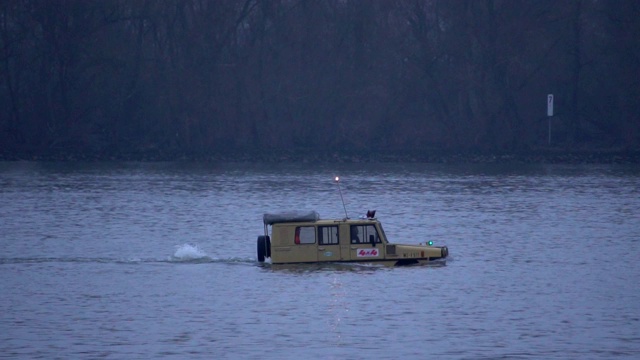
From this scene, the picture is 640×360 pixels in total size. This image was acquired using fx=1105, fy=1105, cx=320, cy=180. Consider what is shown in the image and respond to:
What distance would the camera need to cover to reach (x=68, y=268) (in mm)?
28109

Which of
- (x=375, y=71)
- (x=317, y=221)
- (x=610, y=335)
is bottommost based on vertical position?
(x=610, y=335)

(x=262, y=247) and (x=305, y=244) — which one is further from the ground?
(x=305, y=244)

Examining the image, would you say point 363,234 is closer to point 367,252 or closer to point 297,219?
point 367,252

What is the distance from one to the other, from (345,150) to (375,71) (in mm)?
5330

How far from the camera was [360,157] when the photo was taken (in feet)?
224

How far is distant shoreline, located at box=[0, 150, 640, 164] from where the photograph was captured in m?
65.0

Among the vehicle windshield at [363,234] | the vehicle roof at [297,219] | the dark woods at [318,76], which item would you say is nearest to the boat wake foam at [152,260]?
the vehicle roof at [297,219]

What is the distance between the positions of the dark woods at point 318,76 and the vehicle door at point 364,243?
42.1 metres

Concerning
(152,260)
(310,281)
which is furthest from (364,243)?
(152,260)

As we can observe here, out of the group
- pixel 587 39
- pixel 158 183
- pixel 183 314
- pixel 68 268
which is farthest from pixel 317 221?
pixel 587 39

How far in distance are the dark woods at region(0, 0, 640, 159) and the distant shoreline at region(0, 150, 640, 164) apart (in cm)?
87

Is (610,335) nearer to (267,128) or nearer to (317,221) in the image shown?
(317,221)

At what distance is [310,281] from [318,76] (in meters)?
45.7

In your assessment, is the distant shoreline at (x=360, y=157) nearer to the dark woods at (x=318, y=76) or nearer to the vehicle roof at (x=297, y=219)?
the dark woods at (x=318, y=76)
